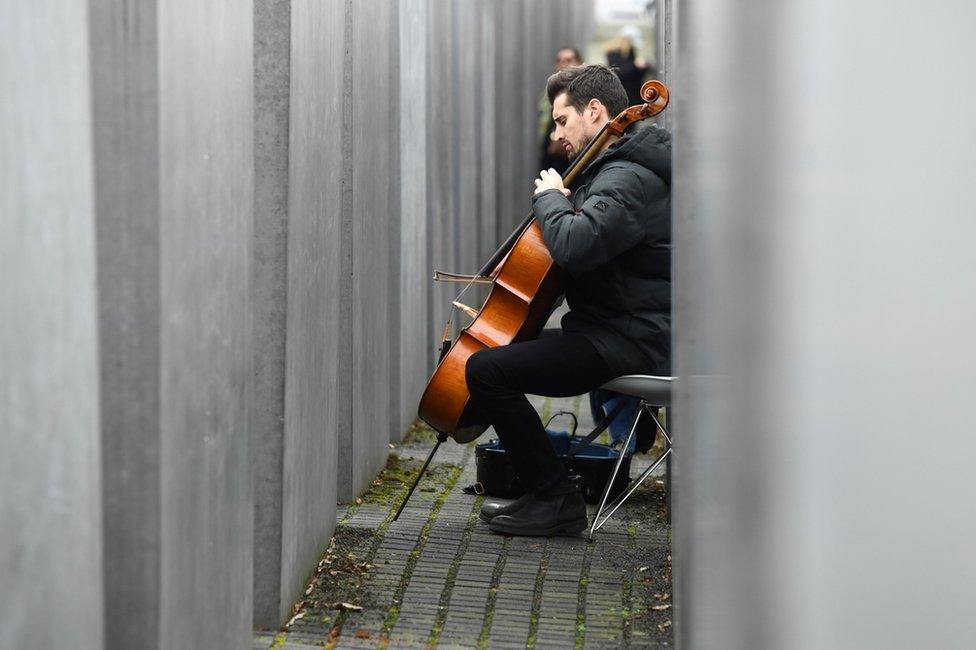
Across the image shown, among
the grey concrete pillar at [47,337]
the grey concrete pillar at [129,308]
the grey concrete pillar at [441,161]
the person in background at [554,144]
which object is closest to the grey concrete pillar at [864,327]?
the grey concrete pillar at [47,337]

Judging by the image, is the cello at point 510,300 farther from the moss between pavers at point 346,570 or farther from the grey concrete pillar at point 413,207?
the grey concrete pillar at point 413,207

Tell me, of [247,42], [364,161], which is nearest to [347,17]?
[364,161]

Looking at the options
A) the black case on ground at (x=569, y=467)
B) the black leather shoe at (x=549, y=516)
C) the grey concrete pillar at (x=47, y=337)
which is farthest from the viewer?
the black case on ground at (x=569, y=467)

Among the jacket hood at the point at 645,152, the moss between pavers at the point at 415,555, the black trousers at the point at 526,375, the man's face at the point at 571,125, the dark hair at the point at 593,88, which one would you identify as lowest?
the moss between pavers at the point at 415,555

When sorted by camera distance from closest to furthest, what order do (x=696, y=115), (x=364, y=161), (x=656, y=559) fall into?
1. (x=696, y=115)
2. (x=656, y=559)
3. (x=364, y=161)

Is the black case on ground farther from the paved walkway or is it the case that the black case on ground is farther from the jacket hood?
the jacket hood

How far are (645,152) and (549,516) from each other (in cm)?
150

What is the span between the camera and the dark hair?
18.8 ft

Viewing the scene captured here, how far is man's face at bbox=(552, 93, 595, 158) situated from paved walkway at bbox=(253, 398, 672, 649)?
1.61 metres

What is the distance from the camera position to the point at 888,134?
4.26 feet

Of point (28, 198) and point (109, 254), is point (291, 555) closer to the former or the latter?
point (109, 254)

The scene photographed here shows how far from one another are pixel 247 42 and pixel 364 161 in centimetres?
240

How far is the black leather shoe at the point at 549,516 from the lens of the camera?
566 cm

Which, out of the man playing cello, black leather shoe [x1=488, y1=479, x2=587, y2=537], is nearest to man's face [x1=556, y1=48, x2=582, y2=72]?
the man playing cello
